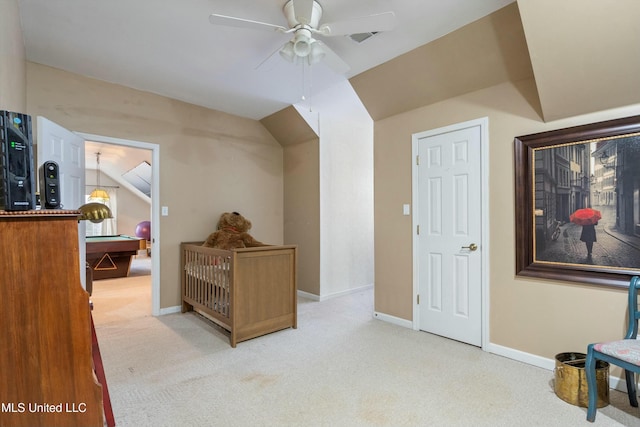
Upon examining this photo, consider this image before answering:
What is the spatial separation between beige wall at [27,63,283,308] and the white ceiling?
0.60 ft

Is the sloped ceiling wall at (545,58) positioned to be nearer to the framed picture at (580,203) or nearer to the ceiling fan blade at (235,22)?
the framed picture at (580,203)

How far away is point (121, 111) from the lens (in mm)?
3436

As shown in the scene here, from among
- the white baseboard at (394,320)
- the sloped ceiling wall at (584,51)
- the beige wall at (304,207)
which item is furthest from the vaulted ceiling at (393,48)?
the white baseboard at (394,320)

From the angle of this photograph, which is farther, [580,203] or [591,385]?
[580,203]

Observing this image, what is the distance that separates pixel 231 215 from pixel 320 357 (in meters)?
2.24

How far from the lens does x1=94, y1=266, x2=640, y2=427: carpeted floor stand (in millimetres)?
1786

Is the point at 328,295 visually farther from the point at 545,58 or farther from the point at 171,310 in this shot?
the point at 545,58

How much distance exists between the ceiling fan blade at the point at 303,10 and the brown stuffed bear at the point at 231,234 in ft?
8.48

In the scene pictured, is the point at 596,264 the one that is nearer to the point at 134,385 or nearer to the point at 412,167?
the point at 412,167

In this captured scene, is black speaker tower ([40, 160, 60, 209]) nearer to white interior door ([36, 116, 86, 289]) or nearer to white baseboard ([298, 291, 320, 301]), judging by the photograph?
white interior door ([36, 116, 86, 289])

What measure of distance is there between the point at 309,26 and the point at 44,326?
199 centimetres

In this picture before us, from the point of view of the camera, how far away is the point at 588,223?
219 cm

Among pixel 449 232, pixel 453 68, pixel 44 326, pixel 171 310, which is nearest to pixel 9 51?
pixel 44 326

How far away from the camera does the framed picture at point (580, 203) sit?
2033 mm
